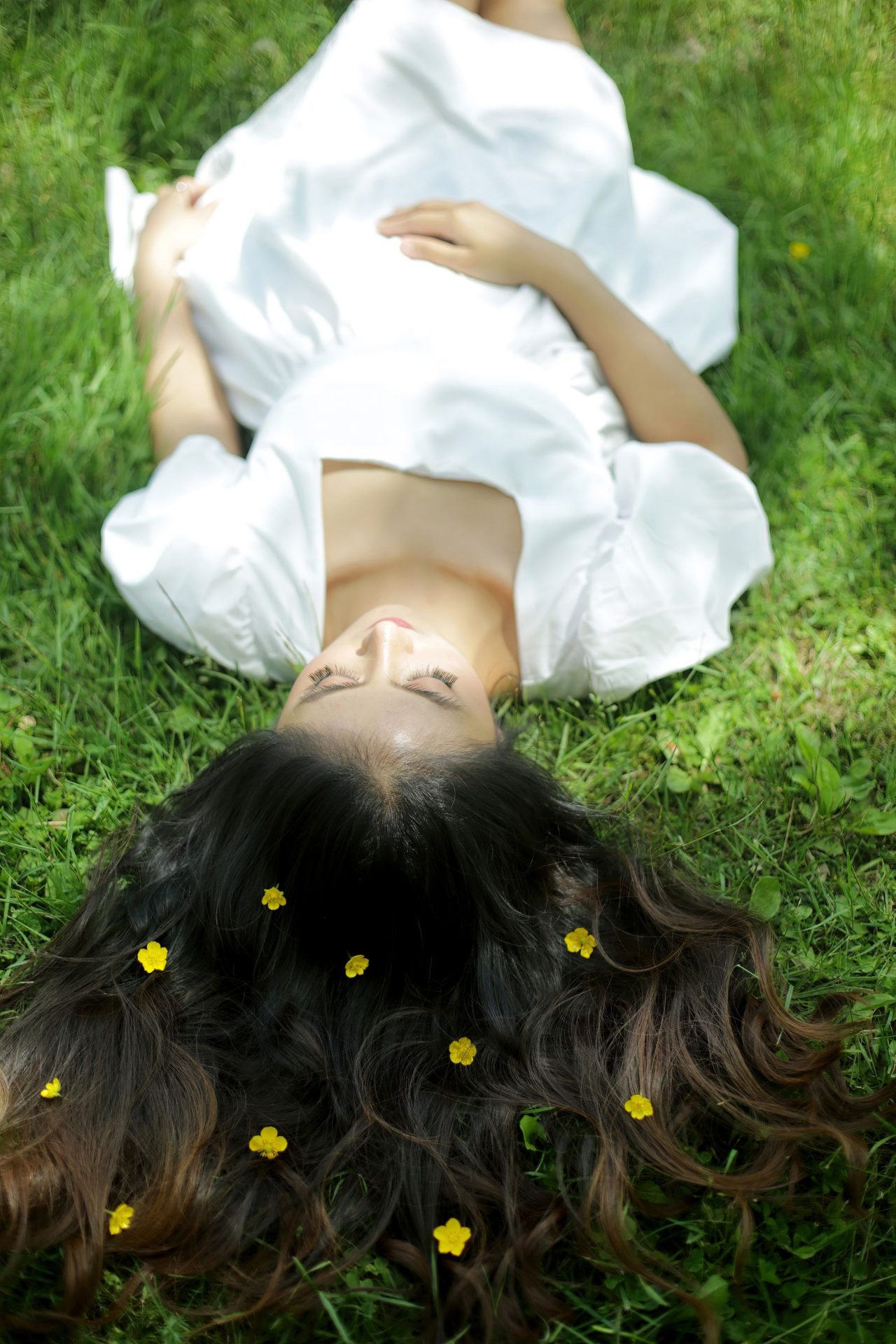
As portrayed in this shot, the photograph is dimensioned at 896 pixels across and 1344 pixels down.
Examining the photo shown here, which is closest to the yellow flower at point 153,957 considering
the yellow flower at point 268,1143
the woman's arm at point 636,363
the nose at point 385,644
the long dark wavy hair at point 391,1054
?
the long dark wavy hair at point 391,1054

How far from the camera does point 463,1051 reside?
1.85m

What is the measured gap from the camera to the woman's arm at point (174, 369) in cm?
287

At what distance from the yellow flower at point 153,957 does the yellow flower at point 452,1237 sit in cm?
65

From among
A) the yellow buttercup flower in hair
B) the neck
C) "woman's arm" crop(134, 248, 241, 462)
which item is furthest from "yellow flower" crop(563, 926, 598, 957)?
"woman's arm" crop(134, 248, 241, 462)

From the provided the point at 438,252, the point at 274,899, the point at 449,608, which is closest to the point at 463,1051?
the point at 274,899

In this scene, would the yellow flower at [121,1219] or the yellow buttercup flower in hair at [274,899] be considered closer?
the yellow flower at [121,1219]

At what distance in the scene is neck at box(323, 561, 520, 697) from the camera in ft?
8.11

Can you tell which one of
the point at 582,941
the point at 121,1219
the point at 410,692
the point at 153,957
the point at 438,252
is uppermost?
the point at 438,252

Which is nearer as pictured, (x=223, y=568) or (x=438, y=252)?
(x=223, y=568)

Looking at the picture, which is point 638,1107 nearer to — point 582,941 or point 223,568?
point 582,941

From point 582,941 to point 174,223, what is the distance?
2.27 m

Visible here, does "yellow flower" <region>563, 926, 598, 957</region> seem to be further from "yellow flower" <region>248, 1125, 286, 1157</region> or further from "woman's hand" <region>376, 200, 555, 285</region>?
"woman's hand" <region>376, 200, 555, 285</region>

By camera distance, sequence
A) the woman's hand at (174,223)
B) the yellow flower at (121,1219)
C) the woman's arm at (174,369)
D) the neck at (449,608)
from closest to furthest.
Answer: the yellow flower at (121,1219) < the neck at (449,608) < the woman's arm at (174,369) < the woman's hand at (174,223)

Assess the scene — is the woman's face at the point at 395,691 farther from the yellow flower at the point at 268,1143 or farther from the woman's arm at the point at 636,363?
the woman's arm at the point at 636,363
